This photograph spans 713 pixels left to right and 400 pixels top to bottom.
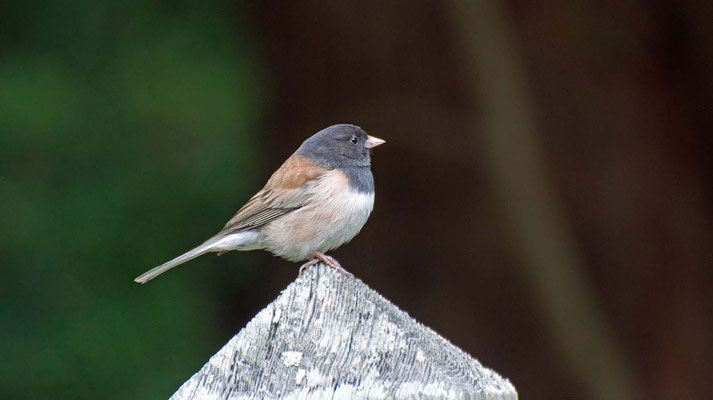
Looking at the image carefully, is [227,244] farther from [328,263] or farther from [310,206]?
[328,263]

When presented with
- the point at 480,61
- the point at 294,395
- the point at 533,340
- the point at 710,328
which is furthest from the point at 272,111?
the point at 294,395

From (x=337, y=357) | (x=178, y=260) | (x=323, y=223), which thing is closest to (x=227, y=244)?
(x=178, y=260)

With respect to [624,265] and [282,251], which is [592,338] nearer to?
[624,265]

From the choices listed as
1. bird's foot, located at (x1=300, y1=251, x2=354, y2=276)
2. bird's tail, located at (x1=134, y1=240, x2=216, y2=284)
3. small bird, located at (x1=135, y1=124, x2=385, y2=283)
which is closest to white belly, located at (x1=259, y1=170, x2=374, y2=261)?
small bird, located at (x1=135, y1=124, x2=385, y2=283)

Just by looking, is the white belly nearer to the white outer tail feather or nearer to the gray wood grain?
the white outer tail feather

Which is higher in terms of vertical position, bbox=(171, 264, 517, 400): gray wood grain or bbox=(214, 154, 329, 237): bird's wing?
bbox=(171, 264, 517, 400): gray wood grain

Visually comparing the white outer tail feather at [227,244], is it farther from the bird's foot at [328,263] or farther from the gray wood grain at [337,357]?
the gray wood grain at [337,357]

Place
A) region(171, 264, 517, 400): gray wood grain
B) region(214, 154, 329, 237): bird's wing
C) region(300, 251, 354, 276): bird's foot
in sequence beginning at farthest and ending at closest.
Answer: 1. region(214, 154, 329, 237): bird's wing
2. region(300, 251, 354, 276): bird's foot
3. region(171, 264, 517, 400): gray wood grain
